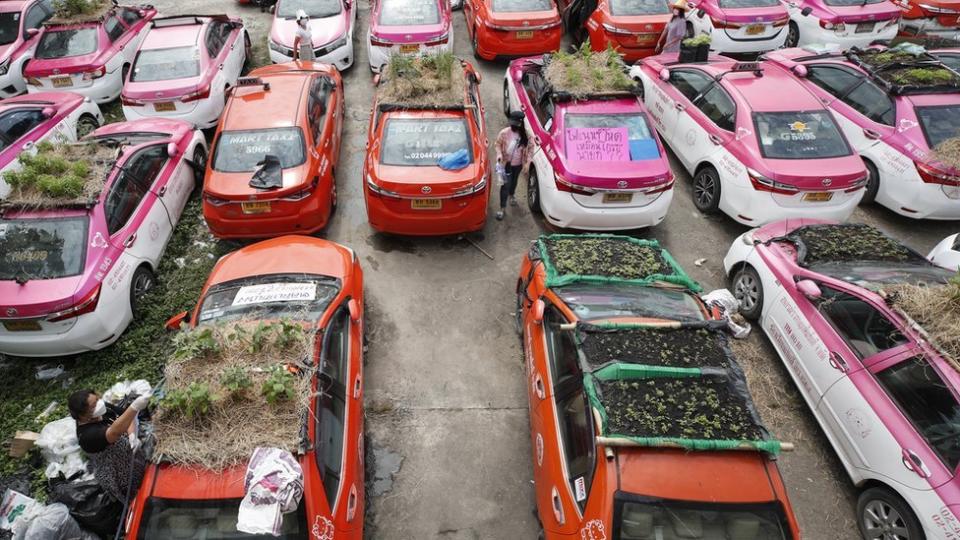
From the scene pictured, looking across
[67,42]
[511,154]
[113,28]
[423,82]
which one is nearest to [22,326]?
[423,82]

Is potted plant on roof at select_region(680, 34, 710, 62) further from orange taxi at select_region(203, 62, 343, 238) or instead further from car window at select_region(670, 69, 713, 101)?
orange taxi at select_region(203, 62, 343, 238)

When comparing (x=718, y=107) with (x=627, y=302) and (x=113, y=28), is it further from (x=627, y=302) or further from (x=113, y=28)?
(x=113, y=28)

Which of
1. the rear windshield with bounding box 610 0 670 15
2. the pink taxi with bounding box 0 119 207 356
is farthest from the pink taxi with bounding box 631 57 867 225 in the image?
the pink taxi with bounding box 0 119 207 356

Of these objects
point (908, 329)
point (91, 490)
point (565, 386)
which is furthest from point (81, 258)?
point (908, 329)

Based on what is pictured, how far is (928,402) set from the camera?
419 cm

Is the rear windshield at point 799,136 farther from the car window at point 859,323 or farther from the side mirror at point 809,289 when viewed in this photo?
the car window at point 859,323

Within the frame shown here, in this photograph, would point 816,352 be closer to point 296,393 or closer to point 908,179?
point 908,179

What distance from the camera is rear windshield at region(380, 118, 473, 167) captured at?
22.9ft

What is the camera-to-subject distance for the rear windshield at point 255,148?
7008 millimetres

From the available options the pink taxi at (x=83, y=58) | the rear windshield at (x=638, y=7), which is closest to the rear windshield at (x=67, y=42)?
the pink taxi at (x=83, y=58)

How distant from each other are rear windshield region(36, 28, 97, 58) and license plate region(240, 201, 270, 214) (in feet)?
20.6

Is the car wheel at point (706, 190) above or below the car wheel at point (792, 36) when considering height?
below

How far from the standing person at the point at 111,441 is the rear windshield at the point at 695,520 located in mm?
3275

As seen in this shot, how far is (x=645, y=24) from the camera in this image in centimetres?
1066
